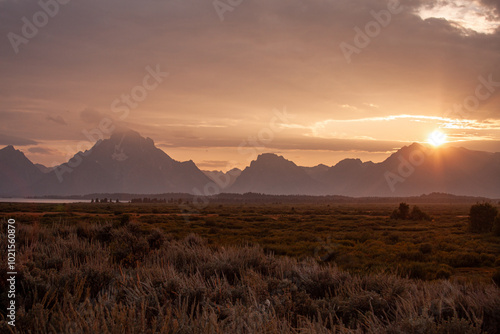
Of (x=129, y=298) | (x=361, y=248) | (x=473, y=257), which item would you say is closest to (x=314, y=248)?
(x=361, y=248)

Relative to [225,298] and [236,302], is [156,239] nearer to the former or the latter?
[225,298]

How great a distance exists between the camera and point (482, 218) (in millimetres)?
36781

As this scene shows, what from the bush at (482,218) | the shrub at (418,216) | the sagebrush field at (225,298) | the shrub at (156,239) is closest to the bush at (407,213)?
the shrub at (418,216)

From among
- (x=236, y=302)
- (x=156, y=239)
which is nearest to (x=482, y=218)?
(x=156, y=239)

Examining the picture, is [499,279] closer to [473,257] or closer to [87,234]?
[473,257]

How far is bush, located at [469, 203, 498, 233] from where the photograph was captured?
1436 inches

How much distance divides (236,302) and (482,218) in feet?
Answer: 126

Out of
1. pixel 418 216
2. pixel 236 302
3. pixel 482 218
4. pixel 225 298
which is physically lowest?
pixel 418 216

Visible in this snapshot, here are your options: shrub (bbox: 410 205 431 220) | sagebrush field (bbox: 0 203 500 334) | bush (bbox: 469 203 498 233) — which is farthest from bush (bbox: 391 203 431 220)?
sagebrush field (bbox: 0 203 500 334)

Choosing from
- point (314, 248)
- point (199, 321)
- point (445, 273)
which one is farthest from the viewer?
point (314, 248)

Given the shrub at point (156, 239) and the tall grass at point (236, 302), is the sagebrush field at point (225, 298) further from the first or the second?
the shrub at point (156, 239)

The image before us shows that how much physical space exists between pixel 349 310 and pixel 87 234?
12933 millimetres

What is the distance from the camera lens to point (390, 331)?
507cm

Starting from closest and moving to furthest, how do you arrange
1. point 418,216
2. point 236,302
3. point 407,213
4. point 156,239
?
point 236,302 → point 156,239 → point 418,216 → point 407,213
